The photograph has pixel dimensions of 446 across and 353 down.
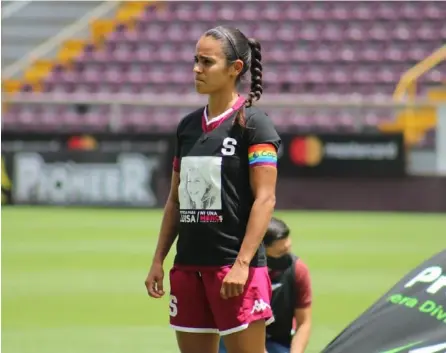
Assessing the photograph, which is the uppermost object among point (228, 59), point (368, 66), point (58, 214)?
point (228, 59)

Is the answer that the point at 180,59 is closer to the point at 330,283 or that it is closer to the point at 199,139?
the point at 330,283

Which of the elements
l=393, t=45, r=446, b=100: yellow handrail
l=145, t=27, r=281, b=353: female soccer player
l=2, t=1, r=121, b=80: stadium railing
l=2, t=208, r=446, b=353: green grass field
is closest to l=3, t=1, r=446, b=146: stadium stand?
l=393, t=45, r=446, b=100: yellow handrail

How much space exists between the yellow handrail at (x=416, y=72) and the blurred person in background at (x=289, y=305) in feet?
56.8

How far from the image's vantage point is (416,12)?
24.2 m

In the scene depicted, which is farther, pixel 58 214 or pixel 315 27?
pixel 315 27

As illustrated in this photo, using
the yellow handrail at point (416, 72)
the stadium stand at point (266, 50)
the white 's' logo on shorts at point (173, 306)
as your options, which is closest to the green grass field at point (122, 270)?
the white 's' logo on shorts at point (173, 306)

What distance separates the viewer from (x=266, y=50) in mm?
24109

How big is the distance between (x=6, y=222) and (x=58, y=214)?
1.61 m

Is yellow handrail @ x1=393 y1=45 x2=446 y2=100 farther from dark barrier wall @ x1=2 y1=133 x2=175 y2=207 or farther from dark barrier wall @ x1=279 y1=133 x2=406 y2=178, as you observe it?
dark barrier wall @ x1=2 y1=133 x2=175 y2=207

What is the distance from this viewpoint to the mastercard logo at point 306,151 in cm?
1661

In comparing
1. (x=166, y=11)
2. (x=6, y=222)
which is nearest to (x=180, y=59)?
(x=166, y=11)

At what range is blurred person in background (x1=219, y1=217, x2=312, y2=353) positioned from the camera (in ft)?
17.2

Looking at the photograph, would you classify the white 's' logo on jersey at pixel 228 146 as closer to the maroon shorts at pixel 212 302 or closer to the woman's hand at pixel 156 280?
the maroon shorts at pixel 212 302

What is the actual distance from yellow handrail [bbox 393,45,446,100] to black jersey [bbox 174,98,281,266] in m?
18.8
